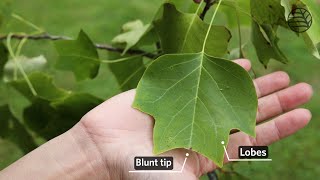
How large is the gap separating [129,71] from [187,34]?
186 mm

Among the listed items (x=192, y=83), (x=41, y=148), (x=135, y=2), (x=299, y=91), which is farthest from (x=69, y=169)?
(x=135, y=2)

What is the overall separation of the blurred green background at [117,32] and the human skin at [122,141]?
11 centimetres

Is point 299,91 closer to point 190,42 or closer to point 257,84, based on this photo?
point 257,84

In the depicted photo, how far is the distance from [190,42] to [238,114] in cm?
11

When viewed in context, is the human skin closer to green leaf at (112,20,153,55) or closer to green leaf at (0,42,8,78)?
green leaf at (112,20,153,55)

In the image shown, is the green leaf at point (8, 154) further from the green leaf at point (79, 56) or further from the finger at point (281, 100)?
the finger at point (281, 100)

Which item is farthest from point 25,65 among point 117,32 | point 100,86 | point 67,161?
point 117,32

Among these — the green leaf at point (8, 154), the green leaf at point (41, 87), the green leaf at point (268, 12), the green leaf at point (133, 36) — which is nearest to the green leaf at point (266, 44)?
the green leaf at point (268, 12)

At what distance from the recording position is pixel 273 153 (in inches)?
50.9

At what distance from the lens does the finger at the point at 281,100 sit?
735 millimetres

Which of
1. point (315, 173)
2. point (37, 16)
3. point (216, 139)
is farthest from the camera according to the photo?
point (37, 16)

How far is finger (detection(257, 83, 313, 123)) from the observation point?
735 mm

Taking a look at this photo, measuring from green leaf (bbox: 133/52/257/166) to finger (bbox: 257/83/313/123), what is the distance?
0.16m

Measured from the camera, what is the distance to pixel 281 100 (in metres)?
0.74
